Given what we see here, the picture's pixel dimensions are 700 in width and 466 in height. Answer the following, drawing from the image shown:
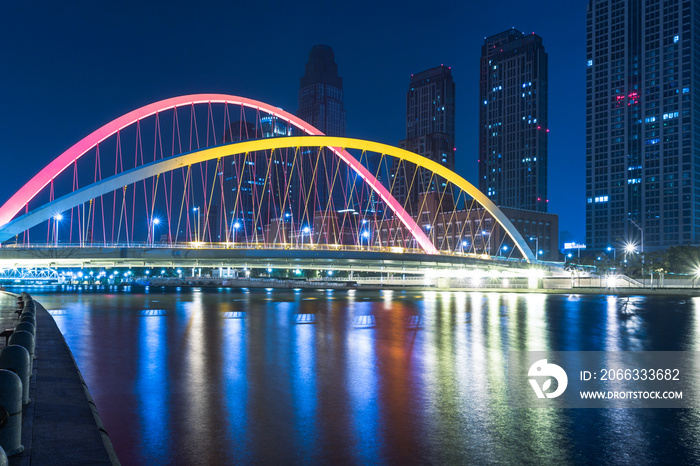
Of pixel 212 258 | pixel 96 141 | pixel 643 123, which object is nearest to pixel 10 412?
pixel 212 258

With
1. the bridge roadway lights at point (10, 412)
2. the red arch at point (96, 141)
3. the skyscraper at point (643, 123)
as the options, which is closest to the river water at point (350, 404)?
the bridge roadway lights at point (10, 412)

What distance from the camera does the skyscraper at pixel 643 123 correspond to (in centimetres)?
16350

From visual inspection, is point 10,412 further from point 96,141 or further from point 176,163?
point 96,141

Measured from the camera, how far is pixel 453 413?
9.12 metres

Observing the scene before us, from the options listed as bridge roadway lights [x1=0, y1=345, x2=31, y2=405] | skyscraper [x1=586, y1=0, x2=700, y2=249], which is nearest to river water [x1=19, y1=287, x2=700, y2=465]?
bridge roadway lights [x1=0, y1=345, x2=31, y2=405]

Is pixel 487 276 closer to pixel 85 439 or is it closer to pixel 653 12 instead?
pixel 85 439

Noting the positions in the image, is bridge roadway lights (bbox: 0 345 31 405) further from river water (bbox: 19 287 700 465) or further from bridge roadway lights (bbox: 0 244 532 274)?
bridge roadway lights (bbox: 0 244 532 274)

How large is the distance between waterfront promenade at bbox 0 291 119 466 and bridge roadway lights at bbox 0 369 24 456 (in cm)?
14

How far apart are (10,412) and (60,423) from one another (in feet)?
4.78

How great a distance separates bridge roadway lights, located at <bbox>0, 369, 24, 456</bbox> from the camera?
19.6 feet

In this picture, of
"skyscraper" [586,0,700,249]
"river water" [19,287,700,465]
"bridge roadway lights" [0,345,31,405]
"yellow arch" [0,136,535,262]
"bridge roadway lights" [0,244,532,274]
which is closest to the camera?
"river water" [19,287,700,465]

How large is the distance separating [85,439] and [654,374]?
1184 centimetres

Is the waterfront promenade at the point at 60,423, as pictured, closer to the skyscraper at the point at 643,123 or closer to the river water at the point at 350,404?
the river water at the point at 350,404

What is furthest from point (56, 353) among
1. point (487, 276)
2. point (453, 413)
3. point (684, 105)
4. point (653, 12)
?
point (653, 12)
